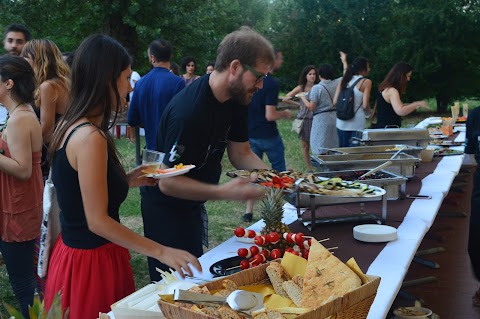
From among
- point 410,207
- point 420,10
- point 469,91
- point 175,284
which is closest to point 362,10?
point 420,10

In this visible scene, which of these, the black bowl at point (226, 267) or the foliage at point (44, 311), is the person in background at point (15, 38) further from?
the foliage at point (44, 311)

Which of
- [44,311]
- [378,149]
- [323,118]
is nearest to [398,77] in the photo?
[323,118]

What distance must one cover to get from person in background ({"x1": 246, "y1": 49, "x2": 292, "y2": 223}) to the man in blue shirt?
0.83m

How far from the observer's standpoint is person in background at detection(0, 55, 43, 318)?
2.82 m

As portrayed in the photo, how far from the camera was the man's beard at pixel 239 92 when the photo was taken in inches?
95.4

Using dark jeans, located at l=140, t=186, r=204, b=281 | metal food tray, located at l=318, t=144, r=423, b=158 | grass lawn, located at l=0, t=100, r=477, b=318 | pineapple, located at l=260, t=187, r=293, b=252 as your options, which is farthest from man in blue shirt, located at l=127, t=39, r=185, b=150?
pineapple, located at l=260, t=187, r=293, b=252

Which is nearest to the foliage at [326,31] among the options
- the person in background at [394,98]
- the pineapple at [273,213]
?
the person in background at [394,98]

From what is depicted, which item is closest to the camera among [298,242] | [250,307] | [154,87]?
[250,307]

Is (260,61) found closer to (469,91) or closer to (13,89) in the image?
(13,89)

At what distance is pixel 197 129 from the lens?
2428 millimetres

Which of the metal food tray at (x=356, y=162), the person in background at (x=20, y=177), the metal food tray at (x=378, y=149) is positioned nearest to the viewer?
the person in background at (x=20, y=177)

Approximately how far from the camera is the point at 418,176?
4.18 m

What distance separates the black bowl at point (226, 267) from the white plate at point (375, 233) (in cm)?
67

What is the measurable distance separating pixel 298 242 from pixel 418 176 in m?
2.35
